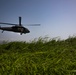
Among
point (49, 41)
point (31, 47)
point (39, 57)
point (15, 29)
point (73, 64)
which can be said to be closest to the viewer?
point (73, 64)

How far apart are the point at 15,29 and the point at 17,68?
2508 centimetres

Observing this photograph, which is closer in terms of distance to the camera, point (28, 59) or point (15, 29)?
point (28, 59)

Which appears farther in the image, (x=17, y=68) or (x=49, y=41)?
(x=49, y=41)

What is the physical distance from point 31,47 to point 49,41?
4.72 feet

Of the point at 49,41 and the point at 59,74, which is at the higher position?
the point at 49,41

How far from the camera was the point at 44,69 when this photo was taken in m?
4.04

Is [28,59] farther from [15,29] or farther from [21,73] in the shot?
[15,29]

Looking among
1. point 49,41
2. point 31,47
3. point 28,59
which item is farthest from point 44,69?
point 49,41

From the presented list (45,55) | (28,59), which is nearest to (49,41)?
(45,55)

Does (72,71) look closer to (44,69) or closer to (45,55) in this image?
(44,69)

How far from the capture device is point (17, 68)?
4145 millimetres

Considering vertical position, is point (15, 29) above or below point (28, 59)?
above

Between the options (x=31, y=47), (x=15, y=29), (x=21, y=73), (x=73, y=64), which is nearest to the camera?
(x=21, y=73)

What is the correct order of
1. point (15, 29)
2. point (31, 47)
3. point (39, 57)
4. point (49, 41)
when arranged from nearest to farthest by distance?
1. point (39, 57)
2. point (31, 47)
3. point (49, 41)
4. point (15, 29)
